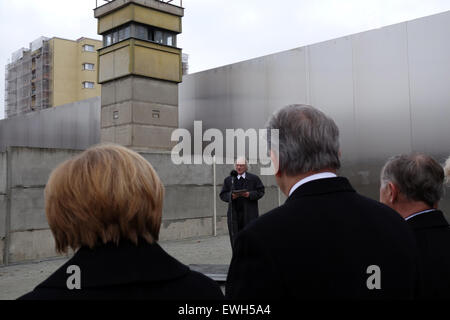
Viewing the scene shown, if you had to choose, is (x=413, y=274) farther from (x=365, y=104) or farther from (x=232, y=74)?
(x=232, y=74)

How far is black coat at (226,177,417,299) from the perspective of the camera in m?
1.43

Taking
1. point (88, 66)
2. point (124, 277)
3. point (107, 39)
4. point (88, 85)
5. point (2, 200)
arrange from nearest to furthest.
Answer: point (124, 277) < point (2, 200) < point (107, 39) < point (88, 66) < point (88, 85)

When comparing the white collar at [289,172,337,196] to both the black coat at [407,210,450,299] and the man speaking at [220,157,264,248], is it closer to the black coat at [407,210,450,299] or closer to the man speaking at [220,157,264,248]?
the black coat at [407,210,450,299]

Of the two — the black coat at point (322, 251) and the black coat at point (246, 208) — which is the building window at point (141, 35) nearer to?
the black coat at point (246, 208)

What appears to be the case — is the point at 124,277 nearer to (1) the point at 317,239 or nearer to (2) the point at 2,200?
(1) the point at 317,239

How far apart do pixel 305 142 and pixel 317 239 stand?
38cm

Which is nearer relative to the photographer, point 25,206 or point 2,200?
point 2,200

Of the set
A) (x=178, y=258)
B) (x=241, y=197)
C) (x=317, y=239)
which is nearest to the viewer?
(x=317, y=239)

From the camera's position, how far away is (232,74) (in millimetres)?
17516

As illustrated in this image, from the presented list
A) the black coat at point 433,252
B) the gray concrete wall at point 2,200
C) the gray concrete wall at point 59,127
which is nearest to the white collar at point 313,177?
the black coat at point 433,252

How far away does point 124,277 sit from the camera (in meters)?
1.37

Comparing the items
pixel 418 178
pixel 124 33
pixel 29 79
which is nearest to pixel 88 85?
pixel 29 79
